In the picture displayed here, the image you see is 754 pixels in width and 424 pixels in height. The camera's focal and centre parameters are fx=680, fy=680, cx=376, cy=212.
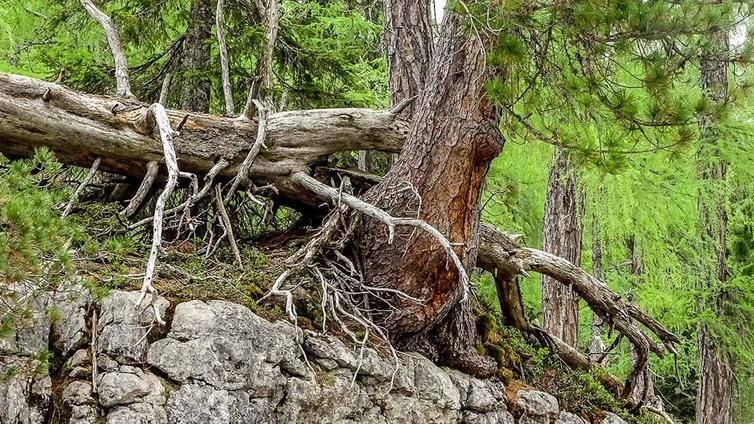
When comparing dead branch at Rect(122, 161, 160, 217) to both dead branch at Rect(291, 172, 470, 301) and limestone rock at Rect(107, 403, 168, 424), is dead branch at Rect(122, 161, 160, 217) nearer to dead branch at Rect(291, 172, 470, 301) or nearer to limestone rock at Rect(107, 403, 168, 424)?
dead branch at Rect(291, 172, 470, 301)

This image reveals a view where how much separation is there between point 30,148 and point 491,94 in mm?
2872

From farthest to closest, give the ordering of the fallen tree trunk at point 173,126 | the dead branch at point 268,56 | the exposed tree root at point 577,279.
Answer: the exposed tree root at point 577,279 < the dead branch at point 268,56 < the fallen tree trunk at point 173,126

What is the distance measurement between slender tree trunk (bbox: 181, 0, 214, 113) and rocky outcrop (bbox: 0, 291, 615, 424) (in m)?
2.86

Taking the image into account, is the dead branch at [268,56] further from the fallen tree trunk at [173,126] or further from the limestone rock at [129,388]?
the limestone rock at [129,388]

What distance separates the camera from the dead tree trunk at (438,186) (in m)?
4.33

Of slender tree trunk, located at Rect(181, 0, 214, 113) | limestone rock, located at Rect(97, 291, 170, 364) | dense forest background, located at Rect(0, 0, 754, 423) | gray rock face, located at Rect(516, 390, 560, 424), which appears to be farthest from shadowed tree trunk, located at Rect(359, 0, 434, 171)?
limestone rock, located at Rect(97, 291, 170, 364)

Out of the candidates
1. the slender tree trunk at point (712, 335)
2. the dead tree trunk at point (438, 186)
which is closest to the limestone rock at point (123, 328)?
the dead tree trunk at point (438, 186)

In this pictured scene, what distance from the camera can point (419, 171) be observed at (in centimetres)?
439

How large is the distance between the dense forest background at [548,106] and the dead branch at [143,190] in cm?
17

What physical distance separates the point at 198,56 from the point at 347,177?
1952mm

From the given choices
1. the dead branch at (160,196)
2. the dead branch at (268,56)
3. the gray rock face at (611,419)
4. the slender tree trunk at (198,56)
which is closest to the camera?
the dead branch at (160,196)

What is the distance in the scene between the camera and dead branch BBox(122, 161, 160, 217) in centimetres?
434

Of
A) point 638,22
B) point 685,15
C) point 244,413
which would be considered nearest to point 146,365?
point 244,413

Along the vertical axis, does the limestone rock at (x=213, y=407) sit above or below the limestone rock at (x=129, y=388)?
below
